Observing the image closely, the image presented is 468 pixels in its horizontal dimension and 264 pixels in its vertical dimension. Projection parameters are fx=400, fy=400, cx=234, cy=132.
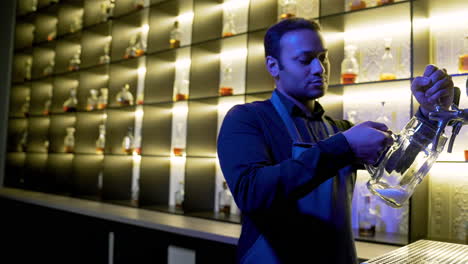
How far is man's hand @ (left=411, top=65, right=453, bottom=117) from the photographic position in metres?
0.96

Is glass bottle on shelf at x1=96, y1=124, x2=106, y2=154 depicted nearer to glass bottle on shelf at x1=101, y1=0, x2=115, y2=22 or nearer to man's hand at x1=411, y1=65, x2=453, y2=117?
glass bottle on shelf at x1=101, y1=0, x2=115, y2=22

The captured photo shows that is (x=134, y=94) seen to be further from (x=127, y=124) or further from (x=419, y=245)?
(x=419, y=245)

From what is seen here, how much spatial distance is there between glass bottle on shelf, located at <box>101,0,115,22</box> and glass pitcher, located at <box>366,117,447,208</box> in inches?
136

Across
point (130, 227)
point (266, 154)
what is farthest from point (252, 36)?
point (266, 154)

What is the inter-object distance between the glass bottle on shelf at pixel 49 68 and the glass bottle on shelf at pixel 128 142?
1.54 m

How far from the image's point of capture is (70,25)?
4.41m

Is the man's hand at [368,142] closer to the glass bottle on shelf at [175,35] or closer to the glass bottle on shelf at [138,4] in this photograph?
the glass bottle on shelf at [175,35]

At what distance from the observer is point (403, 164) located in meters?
0.86

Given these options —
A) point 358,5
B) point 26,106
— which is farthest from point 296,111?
point 26,106

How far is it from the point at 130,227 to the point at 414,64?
1.99 m

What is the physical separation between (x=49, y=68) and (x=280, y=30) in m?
4.08

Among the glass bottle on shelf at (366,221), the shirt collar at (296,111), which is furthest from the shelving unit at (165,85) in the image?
the shirt collar at (296,111)

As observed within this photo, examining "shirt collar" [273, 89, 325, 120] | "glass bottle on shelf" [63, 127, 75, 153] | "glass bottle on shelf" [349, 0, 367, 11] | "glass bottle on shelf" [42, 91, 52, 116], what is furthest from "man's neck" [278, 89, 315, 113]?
"glass bottle on shelf" [42, 91, 52, 116]

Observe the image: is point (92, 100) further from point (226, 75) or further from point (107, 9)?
point (226, 75)
